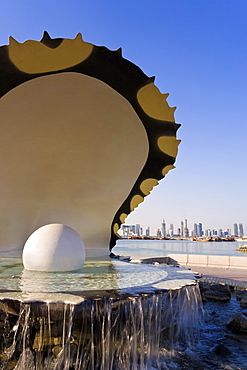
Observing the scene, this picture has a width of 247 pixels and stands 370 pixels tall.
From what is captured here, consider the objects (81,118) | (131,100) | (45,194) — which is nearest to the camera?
(131,100)

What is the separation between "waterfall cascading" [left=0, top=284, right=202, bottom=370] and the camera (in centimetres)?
372

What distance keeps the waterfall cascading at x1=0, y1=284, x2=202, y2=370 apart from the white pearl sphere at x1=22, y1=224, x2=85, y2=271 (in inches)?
72.3

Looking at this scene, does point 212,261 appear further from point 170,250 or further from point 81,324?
point 81,324

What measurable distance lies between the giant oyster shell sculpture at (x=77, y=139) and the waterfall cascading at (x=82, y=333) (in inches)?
175

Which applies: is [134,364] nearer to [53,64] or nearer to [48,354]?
[48,354]

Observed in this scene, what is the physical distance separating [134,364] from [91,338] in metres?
0.77

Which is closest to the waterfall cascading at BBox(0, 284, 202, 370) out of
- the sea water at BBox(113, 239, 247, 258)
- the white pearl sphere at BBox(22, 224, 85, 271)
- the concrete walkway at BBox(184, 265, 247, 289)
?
the white pearl sphere at BBox(22, 224, 85, 271)

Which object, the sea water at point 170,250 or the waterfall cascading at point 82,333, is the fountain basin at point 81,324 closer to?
the waterfall cascading at point 82,333

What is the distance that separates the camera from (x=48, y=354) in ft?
13.0

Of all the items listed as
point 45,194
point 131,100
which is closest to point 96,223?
point 45,194

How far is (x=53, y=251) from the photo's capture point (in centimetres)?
597

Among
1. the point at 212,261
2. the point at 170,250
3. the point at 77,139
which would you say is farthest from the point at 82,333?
the point at 170,250

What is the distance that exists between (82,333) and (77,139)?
5665 mm

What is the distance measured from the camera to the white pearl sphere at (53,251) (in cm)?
598
